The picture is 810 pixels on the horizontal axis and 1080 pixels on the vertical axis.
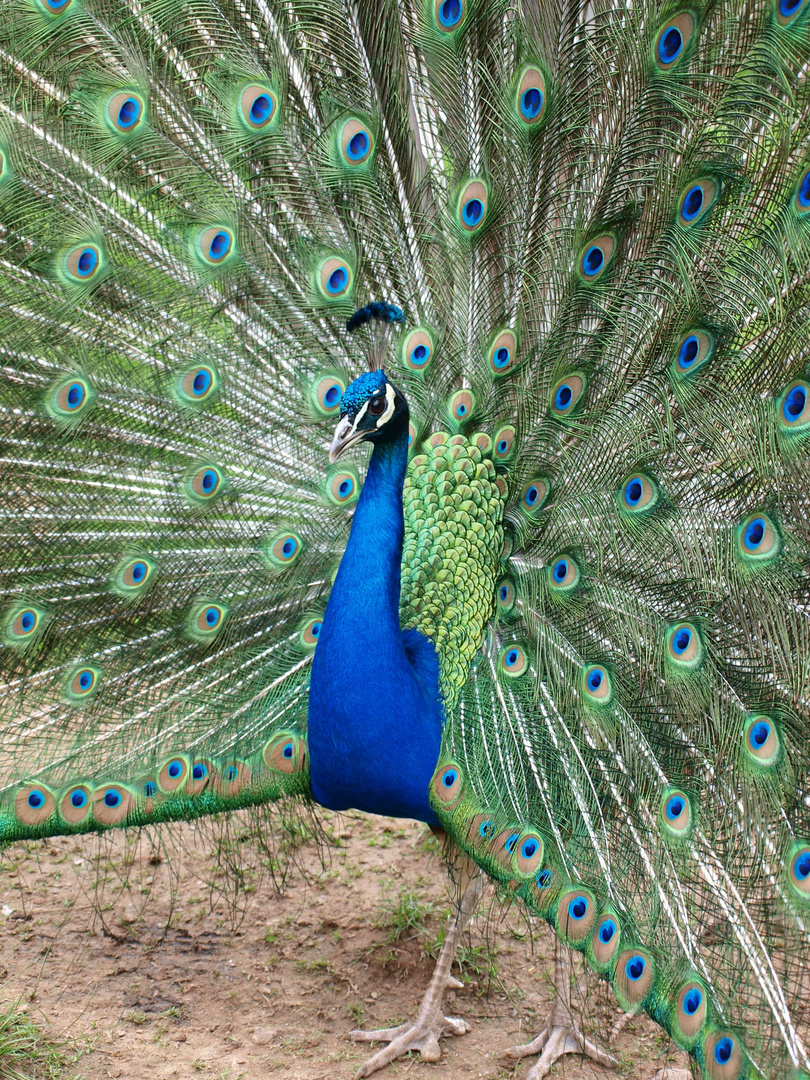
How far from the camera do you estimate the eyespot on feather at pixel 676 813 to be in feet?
6.62

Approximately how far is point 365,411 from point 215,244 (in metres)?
0.68

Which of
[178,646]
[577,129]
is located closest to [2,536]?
[178,646]

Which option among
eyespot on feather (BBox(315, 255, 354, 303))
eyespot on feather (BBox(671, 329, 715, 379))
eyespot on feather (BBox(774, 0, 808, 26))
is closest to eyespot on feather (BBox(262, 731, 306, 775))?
eyespot on feather (BBox(315, 255, 354, 303))

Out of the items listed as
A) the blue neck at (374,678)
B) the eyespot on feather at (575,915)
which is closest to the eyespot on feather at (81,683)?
the blue neck at (374,678)

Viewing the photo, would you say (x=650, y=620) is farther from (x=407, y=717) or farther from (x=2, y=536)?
(x=2, y=536)

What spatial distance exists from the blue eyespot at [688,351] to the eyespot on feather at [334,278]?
2.77ft

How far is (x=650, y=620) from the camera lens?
2115mm

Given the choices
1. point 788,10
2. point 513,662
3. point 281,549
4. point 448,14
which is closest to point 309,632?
point 281,549

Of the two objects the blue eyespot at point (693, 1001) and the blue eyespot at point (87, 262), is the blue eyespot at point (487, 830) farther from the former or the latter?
the blue eyespot at point (87, 262)

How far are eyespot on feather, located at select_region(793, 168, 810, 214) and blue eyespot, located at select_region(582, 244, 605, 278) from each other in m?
0.45

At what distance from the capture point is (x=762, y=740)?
6.45 ft

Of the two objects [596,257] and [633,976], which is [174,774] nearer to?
[633,976]

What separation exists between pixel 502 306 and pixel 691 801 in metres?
1.26

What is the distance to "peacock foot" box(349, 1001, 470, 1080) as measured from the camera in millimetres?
2438
